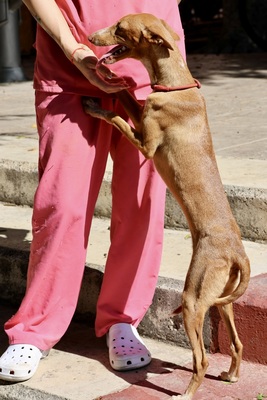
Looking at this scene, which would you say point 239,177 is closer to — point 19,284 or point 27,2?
point 19,284

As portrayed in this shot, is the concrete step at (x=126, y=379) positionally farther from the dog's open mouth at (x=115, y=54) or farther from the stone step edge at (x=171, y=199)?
the dog's open mouth at (x=115, y=54)

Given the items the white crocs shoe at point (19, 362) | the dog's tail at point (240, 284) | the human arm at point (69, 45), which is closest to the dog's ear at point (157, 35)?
the human arm at point (69, 45)

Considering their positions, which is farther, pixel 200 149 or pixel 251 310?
pixel 251 310

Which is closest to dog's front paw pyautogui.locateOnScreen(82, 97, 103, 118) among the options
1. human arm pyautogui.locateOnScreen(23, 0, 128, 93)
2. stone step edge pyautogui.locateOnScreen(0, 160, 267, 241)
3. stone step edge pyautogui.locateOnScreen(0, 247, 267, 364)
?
human arm pyautogui.locateOnScreen(23, 0, 128, 93)

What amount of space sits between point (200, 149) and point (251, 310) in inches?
32.5

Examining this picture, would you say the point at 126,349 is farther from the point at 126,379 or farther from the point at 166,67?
the point at 166,67

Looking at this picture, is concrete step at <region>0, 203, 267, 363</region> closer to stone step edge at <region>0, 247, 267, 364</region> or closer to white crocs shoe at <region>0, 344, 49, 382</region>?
stone step edge at <region>0, 247, 267, 364</region>

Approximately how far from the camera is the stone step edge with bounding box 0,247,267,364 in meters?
4.57

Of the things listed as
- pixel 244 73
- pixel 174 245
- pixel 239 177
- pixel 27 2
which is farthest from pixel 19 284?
pixel 244 73

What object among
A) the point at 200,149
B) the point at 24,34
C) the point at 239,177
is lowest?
the point at 24,34

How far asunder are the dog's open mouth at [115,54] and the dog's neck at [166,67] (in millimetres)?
95

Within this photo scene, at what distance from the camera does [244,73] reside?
1023 centimetres

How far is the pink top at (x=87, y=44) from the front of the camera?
169 inches

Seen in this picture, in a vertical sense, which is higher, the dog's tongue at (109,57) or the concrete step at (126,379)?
the dog's tongue at (109,57)
